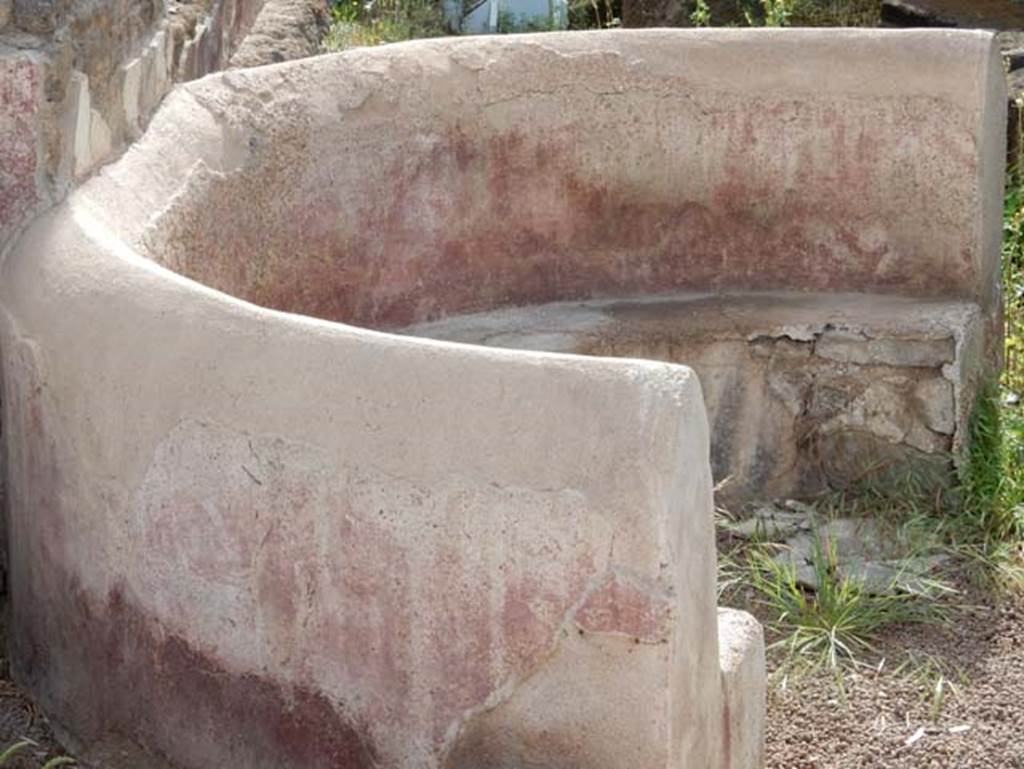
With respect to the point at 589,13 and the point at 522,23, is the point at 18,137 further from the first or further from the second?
the point at 589,13

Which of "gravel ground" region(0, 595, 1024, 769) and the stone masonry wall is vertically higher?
the stone masonry wall

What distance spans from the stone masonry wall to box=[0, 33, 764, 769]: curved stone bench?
0.23ft

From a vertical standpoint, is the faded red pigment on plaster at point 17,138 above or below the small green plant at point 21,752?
above

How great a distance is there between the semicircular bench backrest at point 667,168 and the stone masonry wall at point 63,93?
0.76m

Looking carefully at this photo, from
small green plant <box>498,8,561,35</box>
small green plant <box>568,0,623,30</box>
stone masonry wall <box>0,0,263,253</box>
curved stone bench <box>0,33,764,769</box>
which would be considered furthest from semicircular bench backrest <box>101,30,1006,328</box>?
small green plant <box>568,0,623,30</box>

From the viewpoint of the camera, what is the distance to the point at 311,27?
5555 millimetres

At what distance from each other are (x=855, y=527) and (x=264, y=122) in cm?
A: 152

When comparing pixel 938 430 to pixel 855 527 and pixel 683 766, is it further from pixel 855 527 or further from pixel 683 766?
pixel 683 766

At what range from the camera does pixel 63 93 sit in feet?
→ 11.1

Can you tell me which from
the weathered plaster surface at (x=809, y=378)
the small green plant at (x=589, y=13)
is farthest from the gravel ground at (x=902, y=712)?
the small green plant at (x=589, y=13)

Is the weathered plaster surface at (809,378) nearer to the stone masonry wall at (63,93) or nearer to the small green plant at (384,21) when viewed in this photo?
the stone masonry wall at (63,93)

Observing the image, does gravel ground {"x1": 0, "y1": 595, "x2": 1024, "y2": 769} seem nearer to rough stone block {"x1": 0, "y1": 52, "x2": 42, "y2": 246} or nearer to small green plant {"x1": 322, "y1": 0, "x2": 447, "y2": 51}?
rough stone block {"x1": 0, "y1": 52, "x2": 42, "y2": 246}

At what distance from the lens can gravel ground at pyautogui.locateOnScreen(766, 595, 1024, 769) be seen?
343cm

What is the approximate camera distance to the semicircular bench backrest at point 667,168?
4426 millimetres
